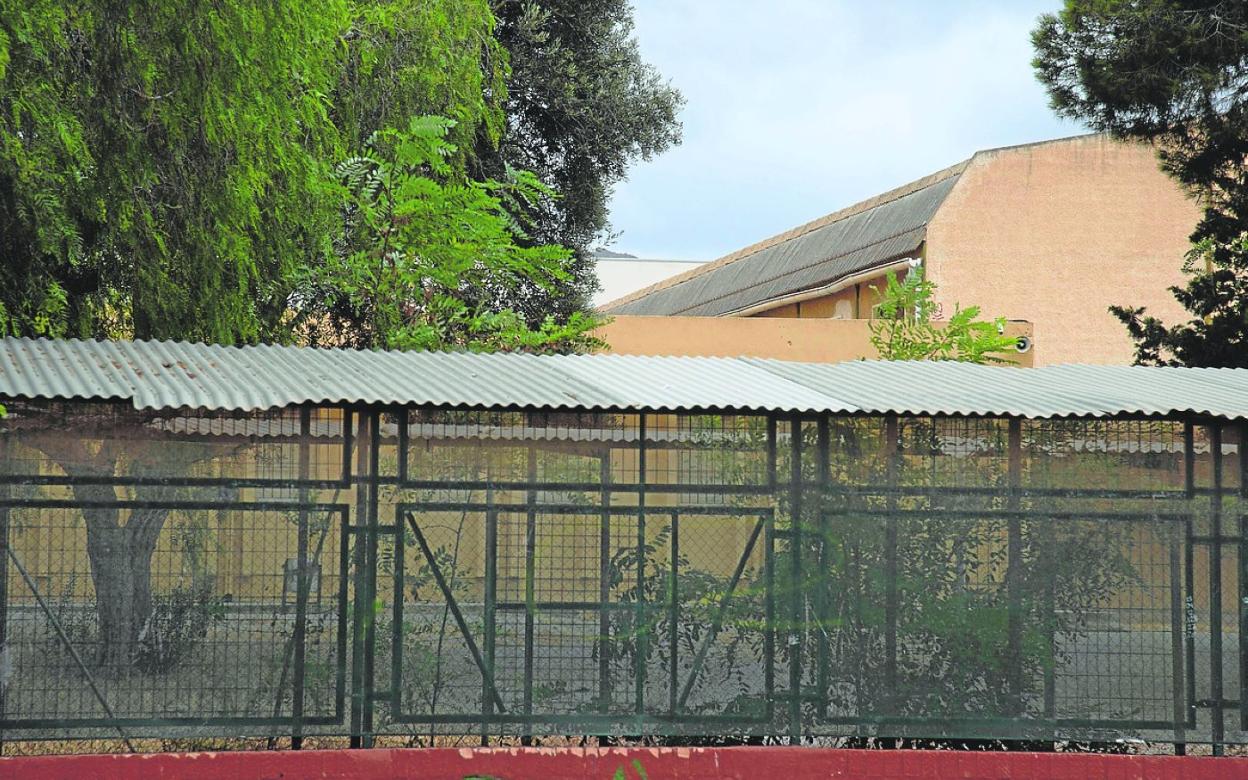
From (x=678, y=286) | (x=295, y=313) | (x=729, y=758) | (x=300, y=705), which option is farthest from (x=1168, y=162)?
(x=678, y=286)

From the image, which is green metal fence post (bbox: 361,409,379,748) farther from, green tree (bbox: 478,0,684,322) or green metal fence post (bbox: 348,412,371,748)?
green tree (bbox: 478,0,684,322)

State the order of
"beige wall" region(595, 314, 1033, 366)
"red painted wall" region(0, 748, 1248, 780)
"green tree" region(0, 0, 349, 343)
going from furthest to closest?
1. "beige wall" region(595, 314, 1033, 366)
2. "green tree" region(0, 0, 349, 343)
3. "red painted wall" region(0, 748, 1248, 780)

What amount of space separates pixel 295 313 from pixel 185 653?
7.87 m

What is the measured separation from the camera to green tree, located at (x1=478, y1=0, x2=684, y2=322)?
18797 millimetres

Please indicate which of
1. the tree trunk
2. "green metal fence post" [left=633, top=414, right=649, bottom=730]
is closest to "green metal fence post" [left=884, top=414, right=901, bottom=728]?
"green metal fence post" [left=633, top=414, right=649, bottom=730]

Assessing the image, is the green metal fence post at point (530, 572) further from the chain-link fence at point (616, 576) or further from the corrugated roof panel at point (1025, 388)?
the corrugated roof panel at point (1025, 388)

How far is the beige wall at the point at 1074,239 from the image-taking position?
956 inches

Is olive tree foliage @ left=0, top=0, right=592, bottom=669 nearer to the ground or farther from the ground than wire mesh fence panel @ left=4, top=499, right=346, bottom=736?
farther from the ground

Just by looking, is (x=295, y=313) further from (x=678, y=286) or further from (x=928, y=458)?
(x=678, y=286)

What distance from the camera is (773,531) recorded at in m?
7.81

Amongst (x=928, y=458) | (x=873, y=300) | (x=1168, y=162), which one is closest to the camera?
(x=928, y=458)

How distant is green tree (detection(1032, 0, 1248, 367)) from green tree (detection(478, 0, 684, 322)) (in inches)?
212

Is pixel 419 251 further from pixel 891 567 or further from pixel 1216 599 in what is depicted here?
pixel 1216 599

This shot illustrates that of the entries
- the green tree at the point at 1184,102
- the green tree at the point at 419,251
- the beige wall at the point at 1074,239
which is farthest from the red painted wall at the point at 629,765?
the beige wall at the point at 1074,239
